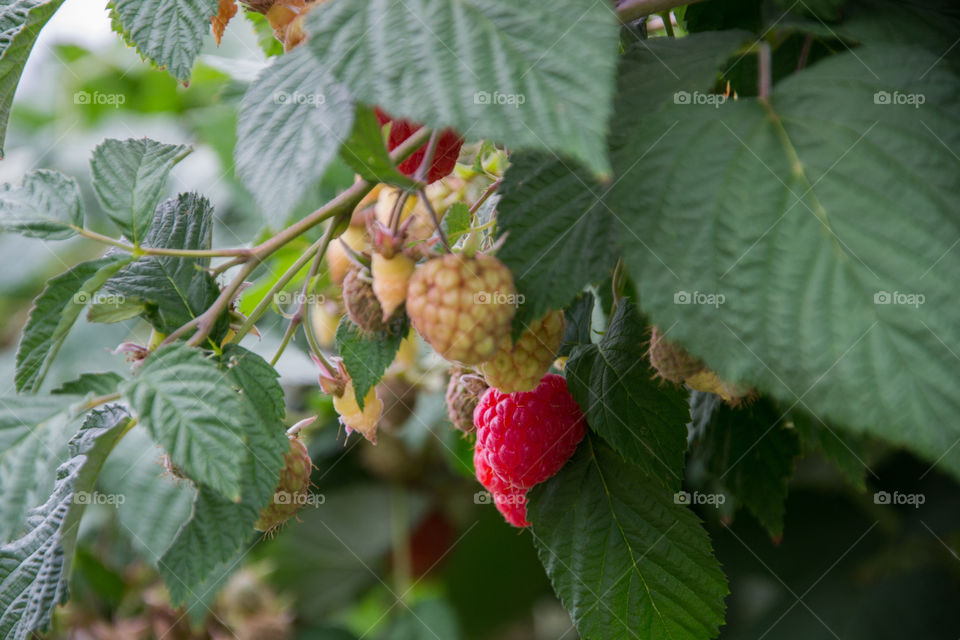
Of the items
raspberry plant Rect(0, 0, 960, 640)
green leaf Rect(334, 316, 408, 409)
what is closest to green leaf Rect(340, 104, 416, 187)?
raspberry plant Rect(0, 0, 960, 640)

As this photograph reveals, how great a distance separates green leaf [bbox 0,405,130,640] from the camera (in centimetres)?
47

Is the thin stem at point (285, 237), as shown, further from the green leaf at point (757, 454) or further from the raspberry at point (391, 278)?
the green leaf at point (757, 454)

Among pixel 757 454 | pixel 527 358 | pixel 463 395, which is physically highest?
pixel 527 358

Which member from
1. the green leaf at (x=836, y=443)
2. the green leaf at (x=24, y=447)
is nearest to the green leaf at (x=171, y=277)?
the green leaf at (x=24, y=447)

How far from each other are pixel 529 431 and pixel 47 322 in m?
0.33

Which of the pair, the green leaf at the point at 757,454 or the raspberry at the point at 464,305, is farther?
the green leaf at the point at 757,454

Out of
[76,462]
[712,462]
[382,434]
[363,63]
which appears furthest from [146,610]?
[363,63]

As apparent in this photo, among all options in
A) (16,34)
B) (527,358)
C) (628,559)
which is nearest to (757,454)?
(628,559)

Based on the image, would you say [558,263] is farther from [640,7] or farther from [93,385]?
[93,385]

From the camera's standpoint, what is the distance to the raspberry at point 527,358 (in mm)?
472

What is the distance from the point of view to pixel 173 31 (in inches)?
18.9

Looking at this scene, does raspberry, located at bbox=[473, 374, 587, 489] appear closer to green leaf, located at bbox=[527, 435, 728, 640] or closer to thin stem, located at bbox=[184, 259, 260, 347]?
green leaf, located at bbox=[527, 435, 728, 640]

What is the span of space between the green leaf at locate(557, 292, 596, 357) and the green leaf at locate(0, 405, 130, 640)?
30 cm

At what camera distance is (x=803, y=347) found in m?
0.33
